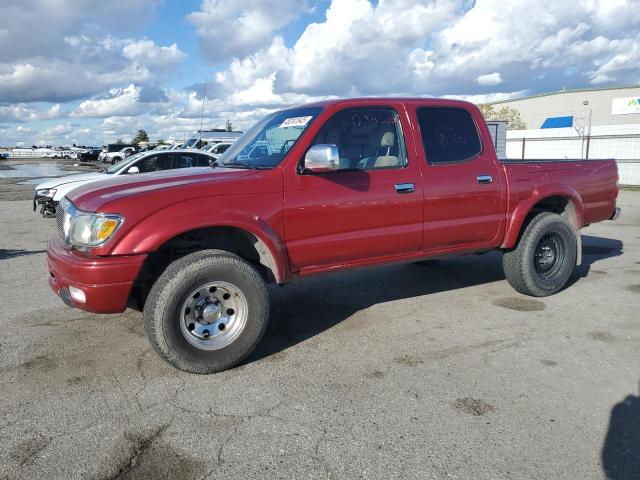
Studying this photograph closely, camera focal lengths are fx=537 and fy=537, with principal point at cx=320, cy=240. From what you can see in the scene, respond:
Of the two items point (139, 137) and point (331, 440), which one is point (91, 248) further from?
point (139, 137)

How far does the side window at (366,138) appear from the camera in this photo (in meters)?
4.43

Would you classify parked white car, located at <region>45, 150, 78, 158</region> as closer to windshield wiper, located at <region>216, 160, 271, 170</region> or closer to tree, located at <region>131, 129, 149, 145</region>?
tree, located at <region>131, 129, 149, 145</region>

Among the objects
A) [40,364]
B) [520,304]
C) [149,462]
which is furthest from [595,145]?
[149,462]

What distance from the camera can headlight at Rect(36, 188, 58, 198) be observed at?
36.7ft

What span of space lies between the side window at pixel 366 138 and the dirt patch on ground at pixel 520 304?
6.18 feet

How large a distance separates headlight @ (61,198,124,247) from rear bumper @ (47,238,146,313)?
0.11m

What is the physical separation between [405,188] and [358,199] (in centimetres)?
48

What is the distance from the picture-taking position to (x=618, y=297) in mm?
5590

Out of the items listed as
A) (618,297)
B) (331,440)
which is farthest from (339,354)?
(618,297)

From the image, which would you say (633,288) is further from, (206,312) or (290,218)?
(206,312)

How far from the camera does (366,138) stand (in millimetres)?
4590

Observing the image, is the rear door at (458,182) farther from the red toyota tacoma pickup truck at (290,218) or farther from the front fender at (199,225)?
the front fender at (199,225)

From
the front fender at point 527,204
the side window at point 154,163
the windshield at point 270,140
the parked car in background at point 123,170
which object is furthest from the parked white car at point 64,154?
the front fender at point 527,204

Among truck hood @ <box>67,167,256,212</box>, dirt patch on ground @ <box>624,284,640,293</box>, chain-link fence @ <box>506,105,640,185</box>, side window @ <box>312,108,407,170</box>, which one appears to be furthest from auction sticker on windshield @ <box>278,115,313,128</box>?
chain-link fence @ <box>506,105,640,185</box>
